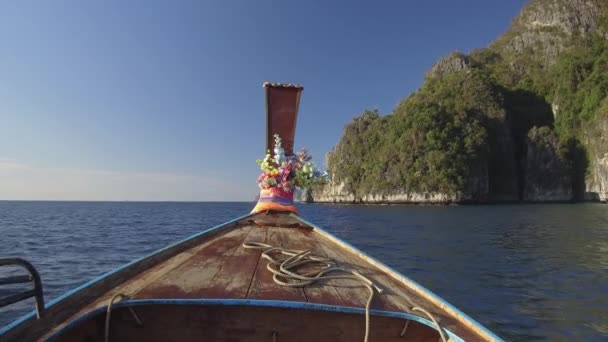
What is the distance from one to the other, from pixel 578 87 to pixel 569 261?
9063cm

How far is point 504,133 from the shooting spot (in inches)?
3268

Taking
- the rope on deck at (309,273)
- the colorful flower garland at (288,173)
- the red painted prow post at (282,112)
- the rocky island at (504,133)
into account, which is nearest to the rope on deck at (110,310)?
the rope on deck at (309,273)

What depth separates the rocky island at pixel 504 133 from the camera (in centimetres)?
7550

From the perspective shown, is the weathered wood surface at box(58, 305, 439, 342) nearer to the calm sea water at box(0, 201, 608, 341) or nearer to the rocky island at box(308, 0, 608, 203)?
the calm sea water at box(0, 201, 608, 341)

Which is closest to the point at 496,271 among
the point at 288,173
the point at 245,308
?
the point at 288,173

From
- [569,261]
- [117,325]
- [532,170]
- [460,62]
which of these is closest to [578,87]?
[532,170]

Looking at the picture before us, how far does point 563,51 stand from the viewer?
324 ft

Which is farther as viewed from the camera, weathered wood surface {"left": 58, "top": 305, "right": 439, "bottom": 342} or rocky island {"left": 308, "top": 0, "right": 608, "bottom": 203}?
rocky island {"left": 308, "top": 0, "right": 608, "bottom": 203}

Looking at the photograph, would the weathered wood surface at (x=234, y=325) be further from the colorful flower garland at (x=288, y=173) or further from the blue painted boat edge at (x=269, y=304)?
the colorful flower garland at (x=288, y=173)

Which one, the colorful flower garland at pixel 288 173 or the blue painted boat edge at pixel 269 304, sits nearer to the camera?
the blue painted boat edge at pixel 269 304

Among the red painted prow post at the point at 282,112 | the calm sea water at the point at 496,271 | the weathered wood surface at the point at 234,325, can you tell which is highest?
the red painted prow post at the point at 282,112

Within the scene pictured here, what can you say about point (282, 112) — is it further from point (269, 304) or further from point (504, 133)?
point (504, 133)

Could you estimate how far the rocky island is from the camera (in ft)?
248

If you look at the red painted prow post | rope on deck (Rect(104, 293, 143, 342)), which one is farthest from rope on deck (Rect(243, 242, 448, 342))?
the red painted prow post
